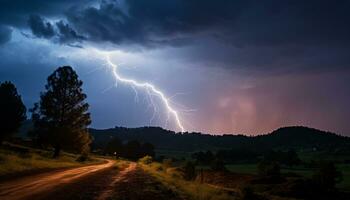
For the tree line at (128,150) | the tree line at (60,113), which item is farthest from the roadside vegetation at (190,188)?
the tree line at (128,150)

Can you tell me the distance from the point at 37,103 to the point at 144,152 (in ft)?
348

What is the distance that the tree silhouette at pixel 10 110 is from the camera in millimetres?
59469

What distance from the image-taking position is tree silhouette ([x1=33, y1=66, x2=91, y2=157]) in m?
64.4

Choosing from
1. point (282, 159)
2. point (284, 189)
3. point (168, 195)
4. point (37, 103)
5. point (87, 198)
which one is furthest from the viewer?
point (282, 159)

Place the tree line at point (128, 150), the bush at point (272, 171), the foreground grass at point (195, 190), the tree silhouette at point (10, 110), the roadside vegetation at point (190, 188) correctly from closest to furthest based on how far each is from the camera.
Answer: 1. the foreground grass at point (195, 190)
2. the roadside vegetation at point (190, 188)
3. the tree silhouette at point (10, 110)
4. the bush at point (272, 171)
5. the tree line at point (128, 150)

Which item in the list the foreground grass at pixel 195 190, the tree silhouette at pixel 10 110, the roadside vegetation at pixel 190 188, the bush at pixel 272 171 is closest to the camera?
the foreground grass at pixel 195 190

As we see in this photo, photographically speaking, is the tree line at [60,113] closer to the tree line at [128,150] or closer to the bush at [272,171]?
the bush at [272,171]

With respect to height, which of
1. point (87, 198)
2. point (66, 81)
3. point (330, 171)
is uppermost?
point (66, 81)

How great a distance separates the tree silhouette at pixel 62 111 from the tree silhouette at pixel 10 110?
344cm

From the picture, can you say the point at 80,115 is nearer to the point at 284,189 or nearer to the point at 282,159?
the point at 284,189

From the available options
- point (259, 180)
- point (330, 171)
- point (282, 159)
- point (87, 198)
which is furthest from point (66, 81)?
point (282, 159)

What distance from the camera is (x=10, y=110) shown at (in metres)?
59.9

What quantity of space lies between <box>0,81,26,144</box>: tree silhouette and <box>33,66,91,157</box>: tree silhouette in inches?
136

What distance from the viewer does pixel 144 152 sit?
16888 centimetres
